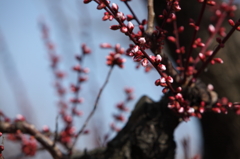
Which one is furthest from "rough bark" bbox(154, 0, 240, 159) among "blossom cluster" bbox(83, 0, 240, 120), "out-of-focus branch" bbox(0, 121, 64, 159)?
"out-of-focus branch" bbox(0, 121, 64, 159)

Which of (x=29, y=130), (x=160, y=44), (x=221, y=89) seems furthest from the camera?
(x=221, y=89)

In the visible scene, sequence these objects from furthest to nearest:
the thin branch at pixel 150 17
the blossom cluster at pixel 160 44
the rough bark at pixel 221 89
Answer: the rough bark at pixel 221 89
the thin branch at pixel 150 17
the blossom cluster at pixel 160 44

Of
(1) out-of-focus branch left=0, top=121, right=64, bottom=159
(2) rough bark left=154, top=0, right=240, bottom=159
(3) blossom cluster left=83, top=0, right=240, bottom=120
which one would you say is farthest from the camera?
(2) rough bark left=154, top=0, right=240, bottom=159

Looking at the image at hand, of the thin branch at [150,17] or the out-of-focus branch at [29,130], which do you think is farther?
the out-of-focus branch at [29,130]

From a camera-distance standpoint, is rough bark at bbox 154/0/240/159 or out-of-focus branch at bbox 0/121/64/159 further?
rough bark at bbox 154/0/240/159

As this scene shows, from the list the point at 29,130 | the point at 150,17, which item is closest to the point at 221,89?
the point at 150,17

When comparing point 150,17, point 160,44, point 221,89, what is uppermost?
point 150,17

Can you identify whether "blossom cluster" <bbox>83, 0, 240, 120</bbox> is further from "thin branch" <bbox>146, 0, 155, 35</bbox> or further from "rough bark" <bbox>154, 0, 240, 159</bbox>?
"rough bark" <bbox>154, 0, 240, 159</bbox>

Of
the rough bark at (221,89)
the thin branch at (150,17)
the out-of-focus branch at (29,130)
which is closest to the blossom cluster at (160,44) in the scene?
the thin branch at (150,17)

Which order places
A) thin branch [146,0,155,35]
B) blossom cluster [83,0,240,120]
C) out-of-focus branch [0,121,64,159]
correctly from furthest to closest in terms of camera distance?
1. out-of-focus branch [0,121,64,159]
2. thin branch [146,0,155,35]
3. blossom cluster [83,0,240,120]

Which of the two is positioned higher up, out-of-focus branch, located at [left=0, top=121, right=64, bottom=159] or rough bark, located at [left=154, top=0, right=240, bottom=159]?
out-of-focus branch, located at [left=0, top=121, right=64, bottom=159]

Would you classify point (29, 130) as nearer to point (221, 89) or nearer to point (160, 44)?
point (160, 44)

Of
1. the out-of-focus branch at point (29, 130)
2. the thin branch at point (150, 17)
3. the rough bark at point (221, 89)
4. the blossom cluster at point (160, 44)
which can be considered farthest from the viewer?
the rough bark at point (221, 89)

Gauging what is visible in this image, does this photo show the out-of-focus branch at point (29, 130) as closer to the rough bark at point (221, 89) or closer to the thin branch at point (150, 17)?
the thin branch at point (150, 17)
